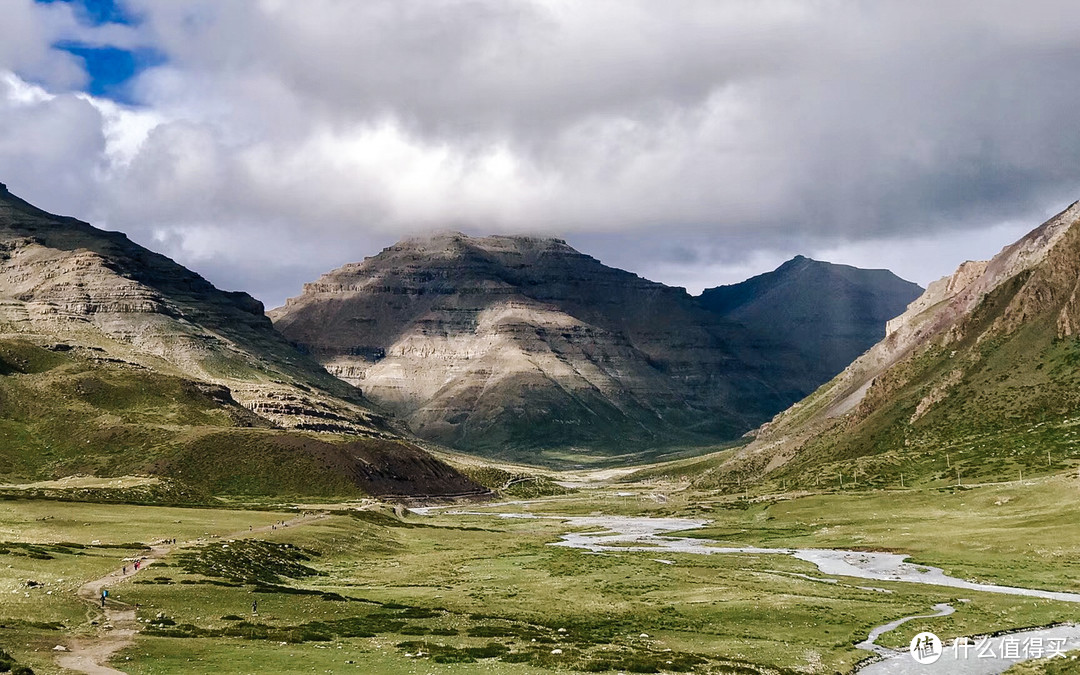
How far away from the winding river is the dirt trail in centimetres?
4510

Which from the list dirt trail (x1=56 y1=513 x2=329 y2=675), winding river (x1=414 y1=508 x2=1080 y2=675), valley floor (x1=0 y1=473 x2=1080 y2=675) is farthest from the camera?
winding river (x1=414 y1=508 x2=1080 y2=675)

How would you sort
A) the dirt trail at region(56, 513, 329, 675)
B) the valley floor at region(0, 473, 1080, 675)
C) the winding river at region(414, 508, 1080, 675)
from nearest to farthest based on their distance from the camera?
the dirt trail at region(56, 513, 329, 675), the valley floor at region(0, 473, 1080, 675), the winding river at region(414, 508, 1080, 675)

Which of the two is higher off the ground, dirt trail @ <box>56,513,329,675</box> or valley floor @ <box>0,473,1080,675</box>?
dirt trail @ <box>56,513,329,675</box>

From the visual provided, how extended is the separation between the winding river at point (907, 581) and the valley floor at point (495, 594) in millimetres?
1383

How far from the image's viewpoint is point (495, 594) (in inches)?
3900

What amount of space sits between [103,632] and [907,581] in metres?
79.5

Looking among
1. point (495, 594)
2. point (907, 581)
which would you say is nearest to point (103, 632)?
point (495, 594)

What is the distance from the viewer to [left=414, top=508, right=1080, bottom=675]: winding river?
214 feet

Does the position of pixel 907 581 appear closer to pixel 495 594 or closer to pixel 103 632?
pixel 495 594

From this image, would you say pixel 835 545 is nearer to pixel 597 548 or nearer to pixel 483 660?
pixel 597 548

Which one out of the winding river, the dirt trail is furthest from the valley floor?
the winding river

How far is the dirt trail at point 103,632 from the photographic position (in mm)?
52656

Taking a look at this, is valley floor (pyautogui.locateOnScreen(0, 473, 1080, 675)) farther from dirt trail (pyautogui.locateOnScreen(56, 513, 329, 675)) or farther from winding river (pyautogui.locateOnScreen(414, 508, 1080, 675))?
winding river (pyautogui.locateOnScreen(414, 508, 1080, 675))

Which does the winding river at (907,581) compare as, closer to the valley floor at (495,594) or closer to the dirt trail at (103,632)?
the valley floor at (495,594)
